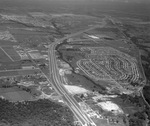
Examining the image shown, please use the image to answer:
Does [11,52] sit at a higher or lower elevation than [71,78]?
higher

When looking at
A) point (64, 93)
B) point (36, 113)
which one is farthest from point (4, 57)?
point (36, 113)

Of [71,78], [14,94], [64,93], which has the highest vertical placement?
[14,94]

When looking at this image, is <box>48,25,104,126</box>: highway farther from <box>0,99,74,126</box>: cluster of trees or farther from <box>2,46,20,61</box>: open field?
<box>2,46,20,61</box>: open field

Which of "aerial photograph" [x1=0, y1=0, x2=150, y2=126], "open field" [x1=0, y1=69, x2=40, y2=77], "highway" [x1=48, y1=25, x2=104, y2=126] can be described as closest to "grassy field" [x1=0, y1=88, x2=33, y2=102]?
"aerial photograph" [x1=0, y1=0, x2=150, y2=126]

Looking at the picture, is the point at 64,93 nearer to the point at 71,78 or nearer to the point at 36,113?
the point at 71,78

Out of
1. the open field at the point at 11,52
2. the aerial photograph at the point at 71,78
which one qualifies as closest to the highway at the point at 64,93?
the aerial photograph at the point at 71,78

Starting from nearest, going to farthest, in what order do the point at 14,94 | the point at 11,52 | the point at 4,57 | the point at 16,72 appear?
the point at 14,94 < the point at 16,72 < the point at 4,57 < the point at 11,52

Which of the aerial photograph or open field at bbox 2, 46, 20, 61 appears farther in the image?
open field at bbox 2, 46, 20, 61

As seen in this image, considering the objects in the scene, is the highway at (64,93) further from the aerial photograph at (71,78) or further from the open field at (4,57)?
the open field at (4,57)

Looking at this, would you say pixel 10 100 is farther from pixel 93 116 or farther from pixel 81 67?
pixel 81 67
